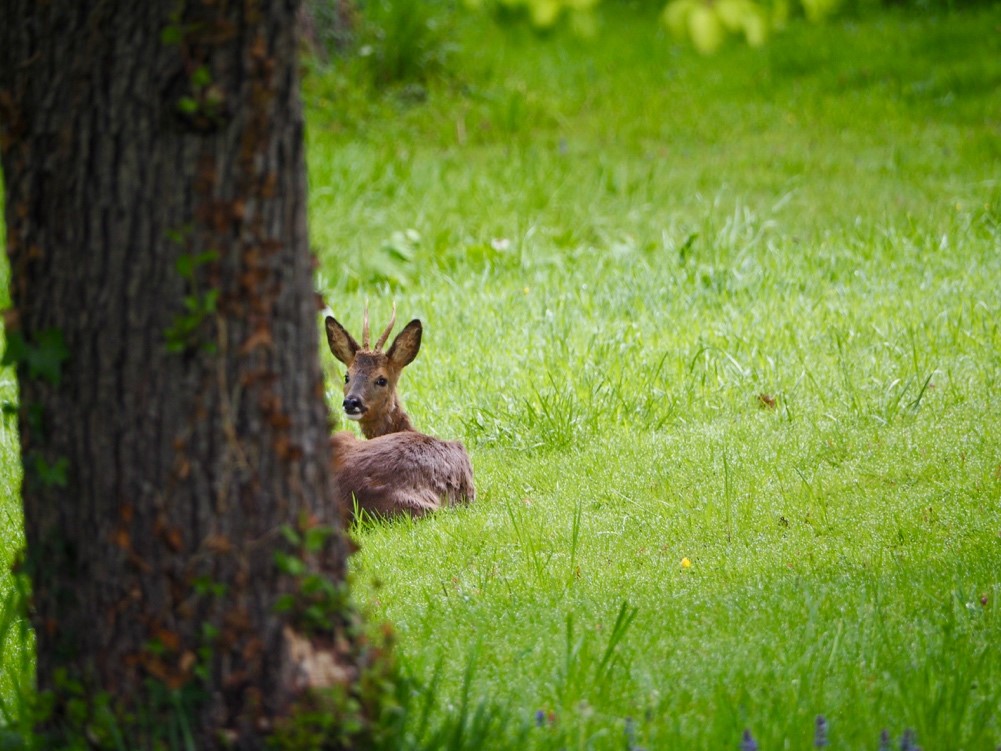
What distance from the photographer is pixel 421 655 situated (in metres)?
3.70

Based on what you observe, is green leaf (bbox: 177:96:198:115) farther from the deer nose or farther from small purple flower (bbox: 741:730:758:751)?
the deer nose

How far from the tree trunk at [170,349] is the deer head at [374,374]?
2.83 meters

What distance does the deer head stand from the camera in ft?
19.1

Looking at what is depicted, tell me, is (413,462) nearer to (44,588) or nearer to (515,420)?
(515,420)

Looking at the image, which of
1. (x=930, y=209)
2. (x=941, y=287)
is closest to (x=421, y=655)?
(x=941, y=287)

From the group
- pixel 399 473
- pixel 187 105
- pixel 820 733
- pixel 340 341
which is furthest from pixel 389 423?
pixel 187 105

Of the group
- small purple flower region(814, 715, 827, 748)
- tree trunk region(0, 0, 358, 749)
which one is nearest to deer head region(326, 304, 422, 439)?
tree trunk region(0, 0, 358, 749)

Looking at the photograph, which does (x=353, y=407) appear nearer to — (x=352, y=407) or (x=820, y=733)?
(x=352, y=407)

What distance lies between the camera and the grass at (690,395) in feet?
11.9

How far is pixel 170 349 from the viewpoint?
2.76 meters

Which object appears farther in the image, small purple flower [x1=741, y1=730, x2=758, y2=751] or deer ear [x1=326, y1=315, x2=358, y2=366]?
deer ear [x1=326, y1=315, x2=358, y2=366]

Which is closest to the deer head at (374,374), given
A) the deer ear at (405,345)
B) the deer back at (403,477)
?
the deer ear at (405,345)

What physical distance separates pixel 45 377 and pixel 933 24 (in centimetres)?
1510

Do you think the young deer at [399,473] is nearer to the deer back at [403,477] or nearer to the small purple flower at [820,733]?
the deer back at [403,477]
